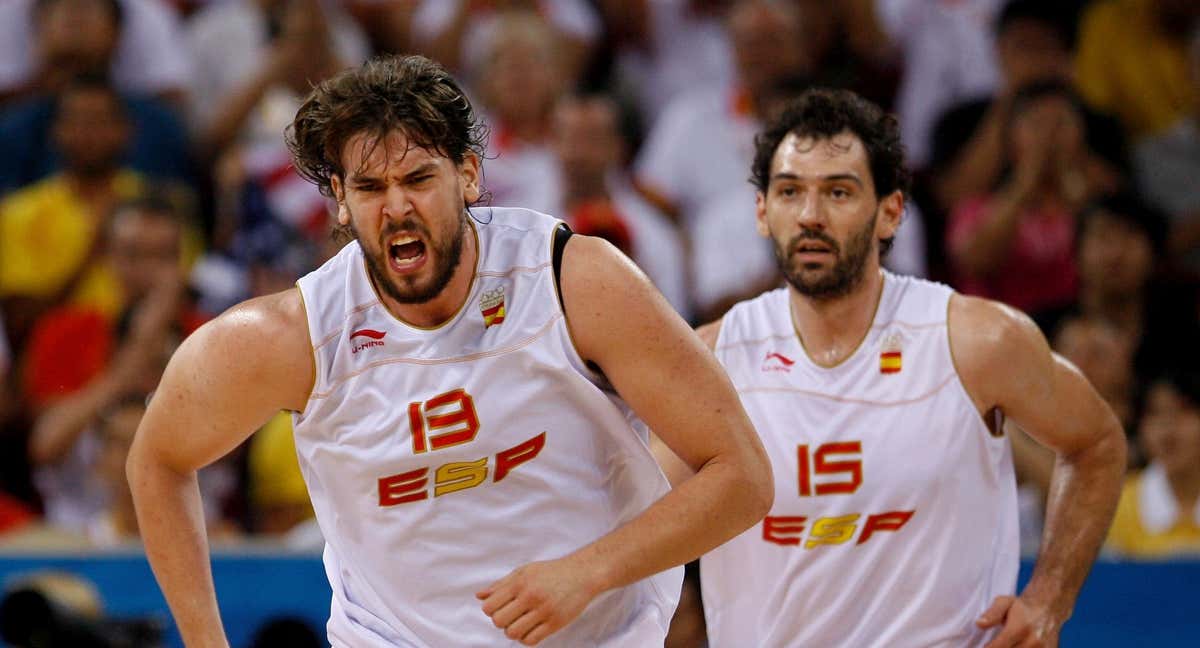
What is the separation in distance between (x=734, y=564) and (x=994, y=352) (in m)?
0.92

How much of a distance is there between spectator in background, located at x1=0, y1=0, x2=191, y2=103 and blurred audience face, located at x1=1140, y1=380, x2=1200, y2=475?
5.22m

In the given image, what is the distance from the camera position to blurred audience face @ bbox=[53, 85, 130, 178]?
8.17 m

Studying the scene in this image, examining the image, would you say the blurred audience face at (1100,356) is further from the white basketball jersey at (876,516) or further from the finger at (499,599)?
the finger at (499,599)

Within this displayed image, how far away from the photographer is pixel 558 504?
3.58 metres

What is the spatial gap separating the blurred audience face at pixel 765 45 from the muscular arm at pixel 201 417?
4.65m

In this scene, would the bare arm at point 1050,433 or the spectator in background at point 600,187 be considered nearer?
the bare arm at point 1050,433

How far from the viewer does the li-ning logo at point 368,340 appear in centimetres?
361

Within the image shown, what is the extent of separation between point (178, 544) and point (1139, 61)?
6.27 meters

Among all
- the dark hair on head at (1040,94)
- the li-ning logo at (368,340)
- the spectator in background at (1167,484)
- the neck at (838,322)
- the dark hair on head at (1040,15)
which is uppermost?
the dark hair on head at (1040,15)

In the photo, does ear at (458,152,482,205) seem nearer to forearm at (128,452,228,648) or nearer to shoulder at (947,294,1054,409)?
forearm at (128,452,228,648)

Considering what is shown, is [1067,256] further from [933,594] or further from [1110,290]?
[933,594]

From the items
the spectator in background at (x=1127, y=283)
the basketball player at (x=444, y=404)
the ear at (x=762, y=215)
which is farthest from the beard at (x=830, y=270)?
the spectator in background at (x=1127, y=283)

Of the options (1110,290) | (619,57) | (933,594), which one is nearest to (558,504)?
(933,594)

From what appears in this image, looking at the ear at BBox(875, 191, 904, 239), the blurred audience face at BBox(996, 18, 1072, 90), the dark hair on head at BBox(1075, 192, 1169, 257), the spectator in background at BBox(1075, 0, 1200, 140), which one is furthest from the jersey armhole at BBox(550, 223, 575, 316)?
the spectator in background at BBox(1075, 0, 1200, 140)
